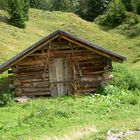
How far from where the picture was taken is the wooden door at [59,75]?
2566 cm

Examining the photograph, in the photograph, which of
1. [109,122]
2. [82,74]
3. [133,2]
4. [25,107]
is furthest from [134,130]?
[133,2]

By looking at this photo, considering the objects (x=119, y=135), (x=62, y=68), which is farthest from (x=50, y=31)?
(x=119, y=135)

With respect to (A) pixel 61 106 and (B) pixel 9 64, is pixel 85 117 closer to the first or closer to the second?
(A) pixel 61 106

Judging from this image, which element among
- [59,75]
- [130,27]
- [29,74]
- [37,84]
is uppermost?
[130,27]

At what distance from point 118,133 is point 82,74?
32.9ft

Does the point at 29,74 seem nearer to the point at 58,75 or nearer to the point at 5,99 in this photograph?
the point at 58,75

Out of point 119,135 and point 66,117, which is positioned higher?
point 66,117

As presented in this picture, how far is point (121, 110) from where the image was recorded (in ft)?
69.6

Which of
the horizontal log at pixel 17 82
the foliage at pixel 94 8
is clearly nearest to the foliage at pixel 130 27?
the foliage at pixel 94 8

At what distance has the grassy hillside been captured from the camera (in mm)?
48188

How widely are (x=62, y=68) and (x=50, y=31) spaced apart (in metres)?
35.3

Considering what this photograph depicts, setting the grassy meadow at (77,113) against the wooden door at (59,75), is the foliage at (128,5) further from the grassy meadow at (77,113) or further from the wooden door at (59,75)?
the wooden door at (59,75)

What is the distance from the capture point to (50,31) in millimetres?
60594

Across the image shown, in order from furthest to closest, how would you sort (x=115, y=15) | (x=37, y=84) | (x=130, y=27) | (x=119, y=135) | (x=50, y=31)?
(x=115, y=15)
(x=130, y=27)
(x=50, y=31)
(x=37, y=84)
(x=119, y=135)
